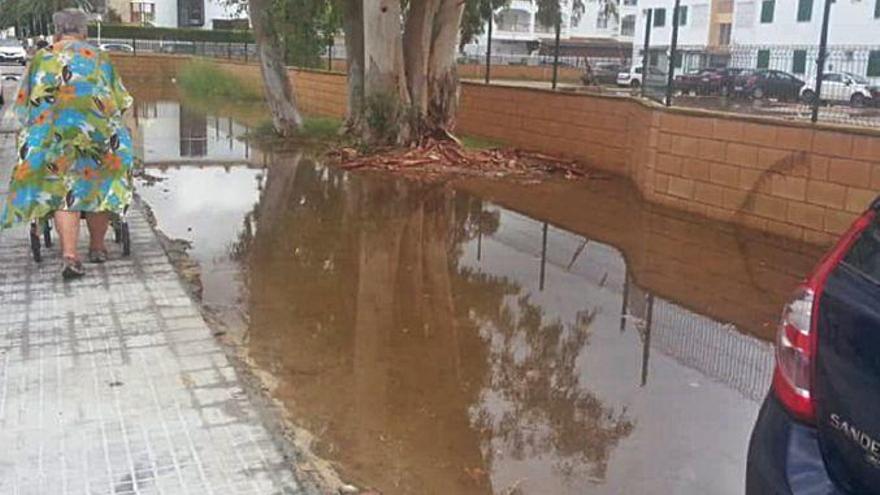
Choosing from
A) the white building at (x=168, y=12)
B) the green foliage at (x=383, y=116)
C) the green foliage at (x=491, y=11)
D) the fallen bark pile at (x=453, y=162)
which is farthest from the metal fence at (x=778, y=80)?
the white building at (x=168, y=12)

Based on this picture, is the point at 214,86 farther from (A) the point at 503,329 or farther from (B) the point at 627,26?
(B) the point at 627,26

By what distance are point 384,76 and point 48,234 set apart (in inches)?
285

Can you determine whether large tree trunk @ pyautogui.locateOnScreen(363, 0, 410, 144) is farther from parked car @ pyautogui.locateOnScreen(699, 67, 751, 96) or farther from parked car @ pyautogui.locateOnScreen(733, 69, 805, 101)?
parked car @ pyautogui.locateOnScreen(733, 69, 805, 101)

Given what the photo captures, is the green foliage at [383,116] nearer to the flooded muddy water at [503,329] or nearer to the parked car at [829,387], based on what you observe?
the flooded muddy water at [503,329]

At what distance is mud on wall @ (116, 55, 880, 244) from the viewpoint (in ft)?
27.3

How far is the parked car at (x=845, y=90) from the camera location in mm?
8359

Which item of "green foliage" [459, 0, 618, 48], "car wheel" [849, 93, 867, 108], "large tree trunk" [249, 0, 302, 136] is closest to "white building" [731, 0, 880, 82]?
"car wheel" [849, 93, 867, 108]

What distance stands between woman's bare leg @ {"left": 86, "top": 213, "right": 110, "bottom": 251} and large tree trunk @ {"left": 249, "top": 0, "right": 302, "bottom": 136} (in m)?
10.2

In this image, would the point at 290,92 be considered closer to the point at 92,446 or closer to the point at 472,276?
the point at 472,276

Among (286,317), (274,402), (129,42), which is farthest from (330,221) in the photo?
(129,42)

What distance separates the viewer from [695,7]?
50406 millimetres

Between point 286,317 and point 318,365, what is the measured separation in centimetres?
93

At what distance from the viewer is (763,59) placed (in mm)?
10625

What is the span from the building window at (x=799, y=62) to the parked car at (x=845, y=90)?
461mm
